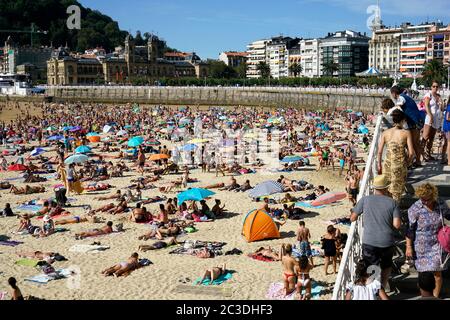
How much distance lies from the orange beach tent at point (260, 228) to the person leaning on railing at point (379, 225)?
684 centimetres

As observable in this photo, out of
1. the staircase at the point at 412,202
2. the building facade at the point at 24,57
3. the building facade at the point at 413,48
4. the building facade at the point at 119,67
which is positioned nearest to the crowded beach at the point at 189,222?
the staircase at the point at 412,202

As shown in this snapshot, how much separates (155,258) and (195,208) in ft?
11.2

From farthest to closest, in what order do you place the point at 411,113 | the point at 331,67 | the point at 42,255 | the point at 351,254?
the point at 331,67, the point at 42,255, the point at 411,113, the point at 351,254

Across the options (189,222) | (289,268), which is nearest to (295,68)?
(189,222)

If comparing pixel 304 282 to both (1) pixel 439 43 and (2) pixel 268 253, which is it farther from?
(1) pixel 439 43

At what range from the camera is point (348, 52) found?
338ft

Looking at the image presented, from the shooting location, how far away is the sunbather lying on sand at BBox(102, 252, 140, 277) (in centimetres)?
968

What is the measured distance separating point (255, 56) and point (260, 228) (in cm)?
12883

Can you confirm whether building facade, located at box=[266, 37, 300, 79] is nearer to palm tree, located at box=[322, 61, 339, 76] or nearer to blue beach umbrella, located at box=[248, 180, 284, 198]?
palm tree, located at box=[322, 61, 339, 76]

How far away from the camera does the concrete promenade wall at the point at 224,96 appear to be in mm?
52759

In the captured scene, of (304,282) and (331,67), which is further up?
(331,67)
